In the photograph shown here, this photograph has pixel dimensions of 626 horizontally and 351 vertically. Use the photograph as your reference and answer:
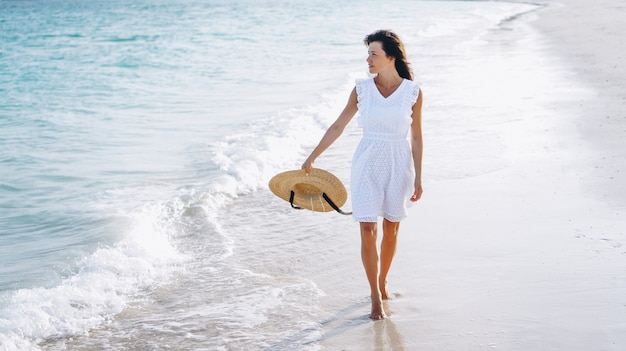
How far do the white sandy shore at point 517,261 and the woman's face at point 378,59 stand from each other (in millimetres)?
1579

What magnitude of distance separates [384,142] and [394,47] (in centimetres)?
59

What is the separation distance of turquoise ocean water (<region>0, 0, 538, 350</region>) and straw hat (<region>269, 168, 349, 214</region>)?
0.66 m

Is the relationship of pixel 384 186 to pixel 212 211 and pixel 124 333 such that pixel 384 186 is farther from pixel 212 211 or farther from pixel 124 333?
pixel 212 211

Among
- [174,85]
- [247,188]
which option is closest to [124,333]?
[247,188]

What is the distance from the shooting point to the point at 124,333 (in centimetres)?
473

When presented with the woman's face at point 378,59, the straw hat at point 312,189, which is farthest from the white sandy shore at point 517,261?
the woman's face at point 378,59

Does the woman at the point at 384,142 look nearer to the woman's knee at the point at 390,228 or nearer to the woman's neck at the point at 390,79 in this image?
the woman's neck at the point at 390,79

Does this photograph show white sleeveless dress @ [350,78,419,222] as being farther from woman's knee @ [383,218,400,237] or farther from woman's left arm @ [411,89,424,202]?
woman's knee @ [383,218,400,237]

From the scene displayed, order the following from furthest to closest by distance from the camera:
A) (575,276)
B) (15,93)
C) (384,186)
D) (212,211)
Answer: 1. (15,93)
2. (212,211)
3. (575,276)
4. (384,186)

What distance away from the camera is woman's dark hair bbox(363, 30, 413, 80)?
447 centimetres

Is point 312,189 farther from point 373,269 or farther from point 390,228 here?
point 373,269

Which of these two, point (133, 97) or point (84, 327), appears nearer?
point (84, 327)

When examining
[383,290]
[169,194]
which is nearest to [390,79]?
[383,290]

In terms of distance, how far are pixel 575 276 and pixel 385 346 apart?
1.60 meters
